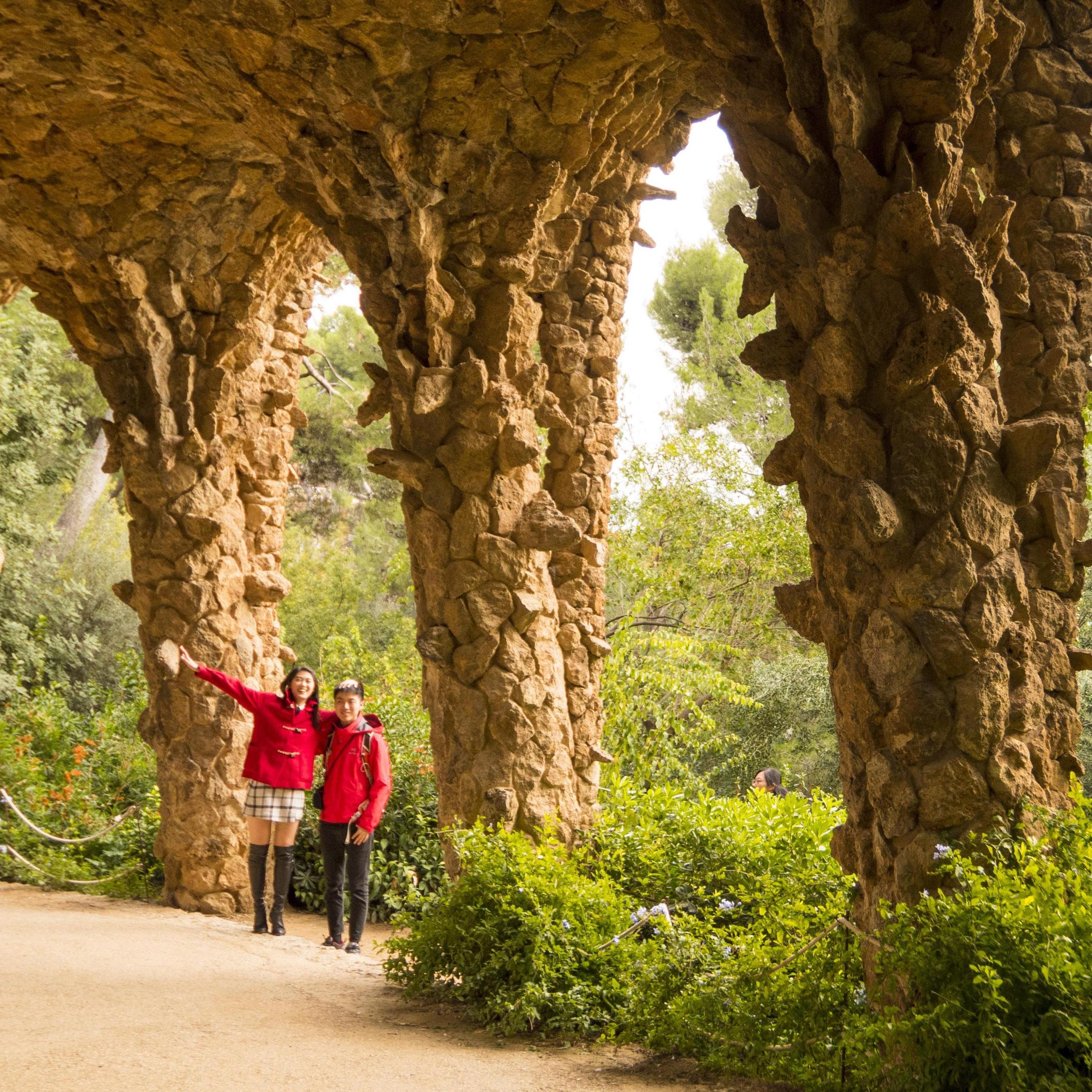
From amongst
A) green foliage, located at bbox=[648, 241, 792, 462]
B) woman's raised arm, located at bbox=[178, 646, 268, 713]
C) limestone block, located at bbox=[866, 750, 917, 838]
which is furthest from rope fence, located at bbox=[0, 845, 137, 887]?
green foliage, located at bbox=[648, 241, 792, 462]

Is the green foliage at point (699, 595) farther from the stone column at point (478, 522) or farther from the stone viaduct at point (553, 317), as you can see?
the stone column at point (478, 522)

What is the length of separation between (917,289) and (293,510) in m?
18.6

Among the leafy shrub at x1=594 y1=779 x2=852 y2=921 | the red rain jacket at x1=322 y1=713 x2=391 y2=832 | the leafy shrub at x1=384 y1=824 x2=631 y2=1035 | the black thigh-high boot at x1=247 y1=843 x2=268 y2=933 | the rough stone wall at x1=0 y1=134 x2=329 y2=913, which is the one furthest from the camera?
the rough stone wall at x1=0 y1=134 x2=329 y2=913

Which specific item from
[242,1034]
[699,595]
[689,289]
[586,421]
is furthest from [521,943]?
[689,289]

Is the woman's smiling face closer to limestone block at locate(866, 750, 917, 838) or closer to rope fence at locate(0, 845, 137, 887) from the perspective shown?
rope fence at locate(0, 845, 137, 887)

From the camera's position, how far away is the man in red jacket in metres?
6.00

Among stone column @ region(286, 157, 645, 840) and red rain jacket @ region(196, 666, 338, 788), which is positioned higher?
stone column @ region(286, 157, 645, 840)

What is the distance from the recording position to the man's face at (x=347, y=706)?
244 inches

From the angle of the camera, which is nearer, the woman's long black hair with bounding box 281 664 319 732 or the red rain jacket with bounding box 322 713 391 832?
the red rain jacket with bounding box 322 713 391 832

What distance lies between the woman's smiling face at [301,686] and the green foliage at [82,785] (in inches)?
92.1

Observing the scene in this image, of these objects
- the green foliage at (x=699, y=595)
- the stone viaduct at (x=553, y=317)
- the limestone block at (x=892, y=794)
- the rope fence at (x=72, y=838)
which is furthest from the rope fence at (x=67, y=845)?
the limestone block at (x=892, y=794)

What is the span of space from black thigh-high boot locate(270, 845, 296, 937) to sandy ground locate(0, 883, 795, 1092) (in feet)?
1.98

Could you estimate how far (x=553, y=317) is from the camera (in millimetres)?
6141

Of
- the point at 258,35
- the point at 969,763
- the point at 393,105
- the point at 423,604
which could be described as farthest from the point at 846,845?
the point at 258,35
